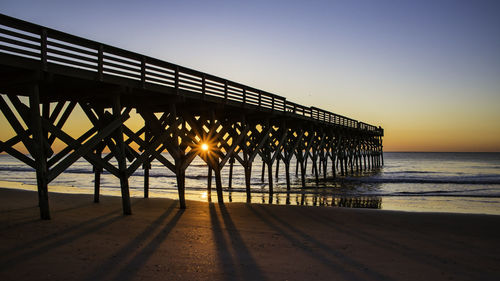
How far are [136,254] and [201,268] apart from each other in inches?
47.9

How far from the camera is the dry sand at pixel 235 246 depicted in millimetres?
4727

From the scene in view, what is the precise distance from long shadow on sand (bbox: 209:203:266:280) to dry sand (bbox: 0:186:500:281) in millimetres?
16

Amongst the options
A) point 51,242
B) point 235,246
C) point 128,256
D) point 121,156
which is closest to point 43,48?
point 121,156

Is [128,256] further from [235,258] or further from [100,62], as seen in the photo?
[100,62]

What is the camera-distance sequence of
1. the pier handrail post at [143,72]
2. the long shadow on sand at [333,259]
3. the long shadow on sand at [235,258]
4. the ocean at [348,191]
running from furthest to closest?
1. the ocean at [348,191]
2. the pier handrail post at [143,72]
3. the long shadow on sand at [333,259]
4. the long shadow on sand at [235,258]

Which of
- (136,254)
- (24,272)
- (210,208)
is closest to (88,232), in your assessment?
(136,254)

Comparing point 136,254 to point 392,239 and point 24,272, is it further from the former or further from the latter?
point 392,239

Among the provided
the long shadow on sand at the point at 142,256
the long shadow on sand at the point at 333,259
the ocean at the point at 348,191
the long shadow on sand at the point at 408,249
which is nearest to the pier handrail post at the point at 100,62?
the long shadow on sand at the point at 142,256

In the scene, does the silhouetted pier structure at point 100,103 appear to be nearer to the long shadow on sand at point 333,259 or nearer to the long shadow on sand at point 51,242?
the long shadow on sand at point 51,242

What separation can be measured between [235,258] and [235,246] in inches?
28.8

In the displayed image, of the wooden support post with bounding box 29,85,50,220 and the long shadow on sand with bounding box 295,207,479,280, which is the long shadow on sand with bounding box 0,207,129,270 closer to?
the wooden support post with bounding box 29,85,50,220

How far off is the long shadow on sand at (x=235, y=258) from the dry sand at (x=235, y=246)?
0.6 inches

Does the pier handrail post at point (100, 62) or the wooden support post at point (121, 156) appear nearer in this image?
the pier handrail post at point (100, 62)

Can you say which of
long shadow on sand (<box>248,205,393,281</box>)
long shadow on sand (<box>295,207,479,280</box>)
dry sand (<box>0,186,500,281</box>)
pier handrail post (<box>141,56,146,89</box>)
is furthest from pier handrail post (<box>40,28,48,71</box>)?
long shadow on sand (<box>295,207,479,280</box>)
